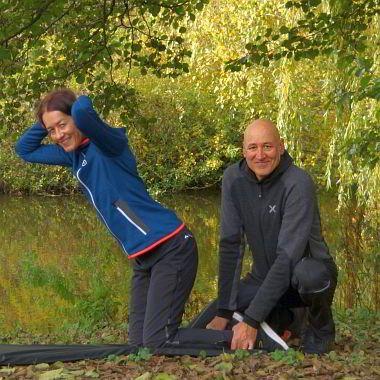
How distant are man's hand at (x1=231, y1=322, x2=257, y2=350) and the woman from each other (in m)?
0.34

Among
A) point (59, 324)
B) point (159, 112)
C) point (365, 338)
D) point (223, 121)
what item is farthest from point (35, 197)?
point (365, 338)

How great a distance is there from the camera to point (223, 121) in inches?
1005

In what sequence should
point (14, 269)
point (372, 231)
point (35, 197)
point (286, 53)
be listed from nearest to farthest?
point (286, 53) → point (372, 231) → point (14, 269) → point (35, 197)


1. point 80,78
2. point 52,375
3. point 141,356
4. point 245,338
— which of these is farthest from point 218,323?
point 80,78

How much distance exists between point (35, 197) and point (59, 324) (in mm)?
20001

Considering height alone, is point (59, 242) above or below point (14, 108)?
below

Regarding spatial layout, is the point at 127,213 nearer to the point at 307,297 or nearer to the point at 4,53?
the point at 307,297

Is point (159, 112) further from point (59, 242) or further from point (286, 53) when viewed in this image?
point (286, 53)

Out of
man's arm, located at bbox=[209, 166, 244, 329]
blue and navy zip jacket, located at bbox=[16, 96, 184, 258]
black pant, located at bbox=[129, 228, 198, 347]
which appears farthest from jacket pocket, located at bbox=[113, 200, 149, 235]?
man's arm, located at bbox=[209, 166, 244, 329]

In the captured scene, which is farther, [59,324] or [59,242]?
[59,242]


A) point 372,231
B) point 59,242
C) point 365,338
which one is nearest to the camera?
point 365,338

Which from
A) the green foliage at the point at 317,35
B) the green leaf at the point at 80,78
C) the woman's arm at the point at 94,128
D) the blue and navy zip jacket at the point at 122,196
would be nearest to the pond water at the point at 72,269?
the green leaf at the point at 80,78

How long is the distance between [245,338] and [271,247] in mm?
528

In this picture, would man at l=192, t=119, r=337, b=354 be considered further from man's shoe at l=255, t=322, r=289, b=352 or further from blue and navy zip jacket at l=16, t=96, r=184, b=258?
blue and navy zip jacket at l=16, t=96, r=184, b=258
